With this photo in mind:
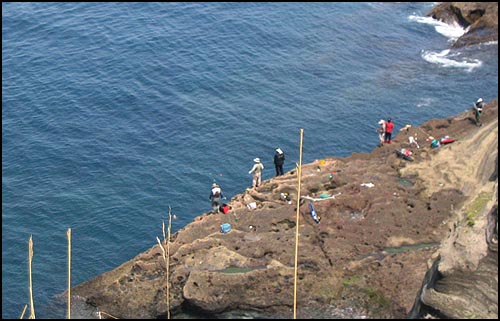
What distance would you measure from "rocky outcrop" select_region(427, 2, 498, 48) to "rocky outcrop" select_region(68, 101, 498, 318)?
34.5 m

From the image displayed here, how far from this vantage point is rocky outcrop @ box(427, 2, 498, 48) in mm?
87688

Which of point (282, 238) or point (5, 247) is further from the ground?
point (282, 238)

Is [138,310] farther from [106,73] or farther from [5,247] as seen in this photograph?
[106,73]

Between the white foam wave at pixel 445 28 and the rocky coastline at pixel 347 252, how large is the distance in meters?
37.4

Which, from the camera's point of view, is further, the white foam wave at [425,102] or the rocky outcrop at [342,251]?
the white foam wave at [425,102]

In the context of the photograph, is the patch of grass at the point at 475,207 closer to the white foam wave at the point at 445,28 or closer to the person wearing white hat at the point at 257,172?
the person wearing white hat at the point at 257,172

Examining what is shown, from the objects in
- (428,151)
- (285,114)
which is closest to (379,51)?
(285,114)

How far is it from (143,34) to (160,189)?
3180cm

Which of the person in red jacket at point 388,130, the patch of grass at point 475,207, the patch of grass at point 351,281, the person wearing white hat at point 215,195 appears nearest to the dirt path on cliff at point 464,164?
the person in red jacket at point 388,130

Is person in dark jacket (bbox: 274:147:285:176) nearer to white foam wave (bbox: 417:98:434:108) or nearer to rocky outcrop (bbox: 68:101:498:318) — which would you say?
rocky outcrop (bbox: 68:101:498:318)

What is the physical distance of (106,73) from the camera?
80.5m

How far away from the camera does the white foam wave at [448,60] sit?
82.7 metres

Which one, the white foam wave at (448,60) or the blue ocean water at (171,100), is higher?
the white foam wave at (448,60)

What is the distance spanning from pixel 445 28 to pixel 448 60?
10.1 metres
